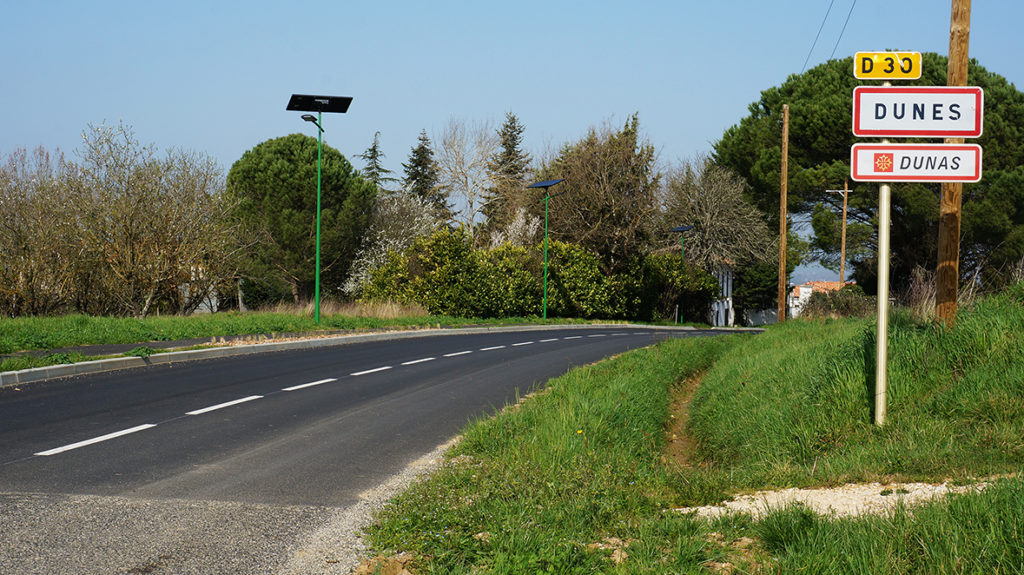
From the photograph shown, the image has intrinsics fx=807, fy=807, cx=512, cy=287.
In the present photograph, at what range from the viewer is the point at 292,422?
9383 mm

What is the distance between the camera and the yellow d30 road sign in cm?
784

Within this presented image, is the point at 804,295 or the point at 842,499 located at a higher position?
the point at 804,295

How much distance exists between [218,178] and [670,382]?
68.5 feet

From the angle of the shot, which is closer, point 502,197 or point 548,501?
point 548,501

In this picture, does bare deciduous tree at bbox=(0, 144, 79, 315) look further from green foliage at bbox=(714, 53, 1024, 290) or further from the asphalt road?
green foliage at bbox=(714, 53, 1024, 290)

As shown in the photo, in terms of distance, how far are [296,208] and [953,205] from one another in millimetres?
39365

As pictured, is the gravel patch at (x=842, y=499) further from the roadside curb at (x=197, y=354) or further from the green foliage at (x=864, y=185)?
the green foliage at (x=864, y=185)

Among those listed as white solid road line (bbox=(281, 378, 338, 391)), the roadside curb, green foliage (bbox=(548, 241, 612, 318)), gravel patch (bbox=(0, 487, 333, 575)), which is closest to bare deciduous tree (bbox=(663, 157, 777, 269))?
green foliage (bbox=(548, 241, 612, 318))

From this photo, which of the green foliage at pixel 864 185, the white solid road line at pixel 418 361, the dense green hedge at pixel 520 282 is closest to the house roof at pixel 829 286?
the green foliage at pixel 864 185

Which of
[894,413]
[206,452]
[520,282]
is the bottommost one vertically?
[206,452]

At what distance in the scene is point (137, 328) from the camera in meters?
19.0

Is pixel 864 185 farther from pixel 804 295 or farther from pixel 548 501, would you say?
pixel 804 295

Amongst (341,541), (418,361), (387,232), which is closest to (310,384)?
(418,361)

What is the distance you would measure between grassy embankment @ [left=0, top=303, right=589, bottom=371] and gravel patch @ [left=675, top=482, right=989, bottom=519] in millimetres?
11574
